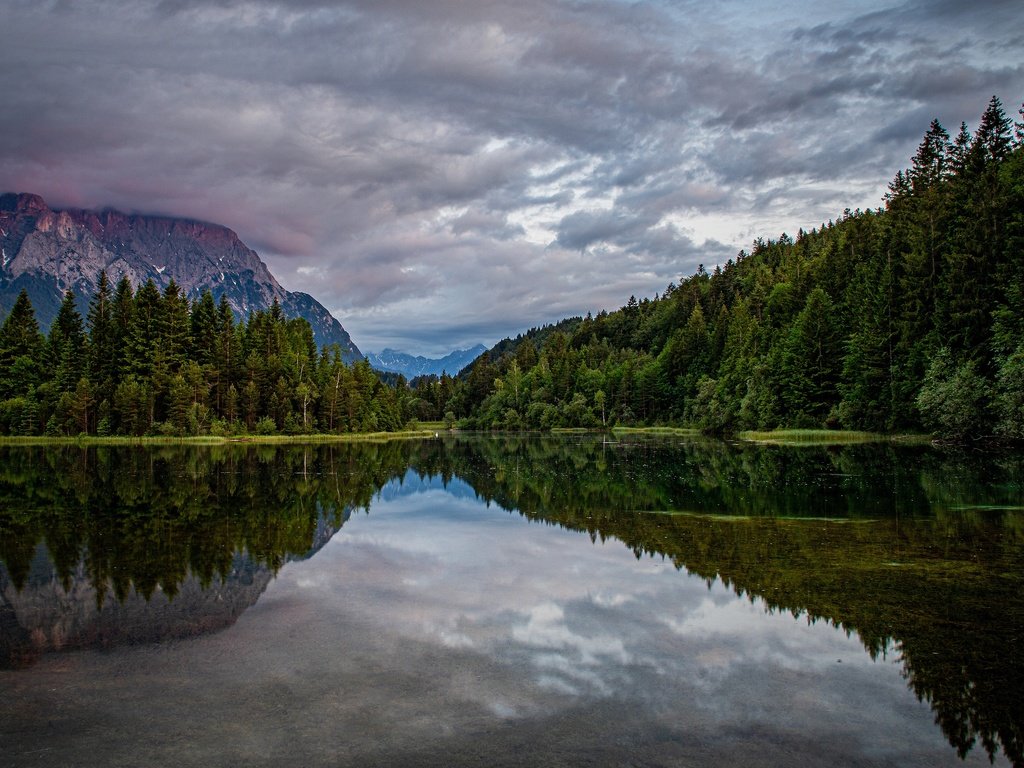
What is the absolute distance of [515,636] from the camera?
463 inches

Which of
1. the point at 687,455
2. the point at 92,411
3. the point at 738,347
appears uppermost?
the point at 738,347

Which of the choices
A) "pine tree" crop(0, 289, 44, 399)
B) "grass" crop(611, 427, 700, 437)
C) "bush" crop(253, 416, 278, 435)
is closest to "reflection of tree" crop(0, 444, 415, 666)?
"bush" crop(253, 416, 278, 435)

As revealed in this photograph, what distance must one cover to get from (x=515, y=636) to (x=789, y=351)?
8659cm

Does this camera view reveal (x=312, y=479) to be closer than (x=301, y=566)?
No

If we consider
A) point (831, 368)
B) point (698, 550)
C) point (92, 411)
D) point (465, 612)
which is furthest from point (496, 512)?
point (92, 411)

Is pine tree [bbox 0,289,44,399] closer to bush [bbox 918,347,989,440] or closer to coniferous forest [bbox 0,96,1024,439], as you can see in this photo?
coniferous forest [bbox 0,96,1024,439]

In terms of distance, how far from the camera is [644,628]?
12.2 meters

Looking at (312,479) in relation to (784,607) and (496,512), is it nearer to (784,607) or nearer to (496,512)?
(496,512)

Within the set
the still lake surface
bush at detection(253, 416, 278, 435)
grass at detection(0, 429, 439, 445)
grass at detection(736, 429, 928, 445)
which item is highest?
bush at detection(253, 416, 278, 435)

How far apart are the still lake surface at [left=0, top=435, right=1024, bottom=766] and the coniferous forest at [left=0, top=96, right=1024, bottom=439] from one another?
129 ft

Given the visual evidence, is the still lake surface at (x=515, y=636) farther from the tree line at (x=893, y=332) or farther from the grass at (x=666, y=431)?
the grass at (x=666, y=431)

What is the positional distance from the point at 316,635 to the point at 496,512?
54.9 feet

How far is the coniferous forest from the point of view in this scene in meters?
58.4

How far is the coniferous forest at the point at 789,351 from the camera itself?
192 feet
